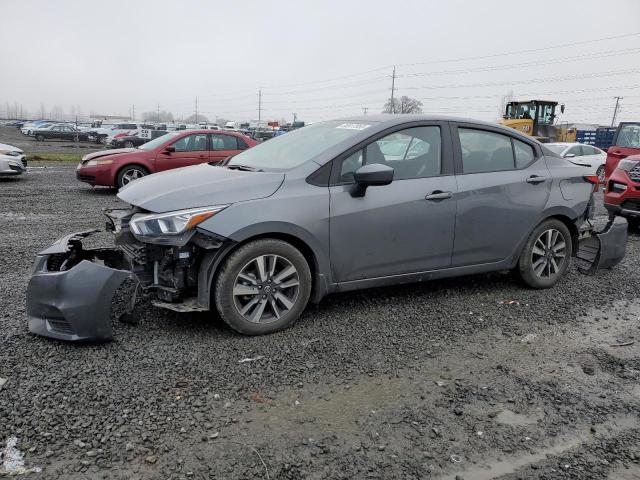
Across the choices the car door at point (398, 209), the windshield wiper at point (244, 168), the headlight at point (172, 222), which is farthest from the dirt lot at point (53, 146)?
the car door at point (398, 209)

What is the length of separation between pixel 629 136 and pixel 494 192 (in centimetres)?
805

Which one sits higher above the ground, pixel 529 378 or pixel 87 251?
pixel 87 251

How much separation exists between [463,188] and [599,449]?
2394 millimetres

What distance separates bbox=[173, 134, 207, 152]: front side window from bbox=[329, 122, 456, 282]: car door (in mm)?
8624

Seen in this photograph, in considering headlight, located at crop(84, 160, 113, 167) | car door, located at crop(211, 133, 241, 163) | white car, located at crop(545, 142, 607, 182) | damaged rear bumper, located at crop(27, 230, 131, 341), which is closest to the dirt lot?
headlight, located at crop(84, 160, 113, 167)

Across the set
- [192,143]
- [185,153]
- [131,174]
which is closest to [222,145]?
[192,143]

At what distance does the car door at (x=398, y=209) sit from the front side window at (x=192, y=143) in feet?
28.3

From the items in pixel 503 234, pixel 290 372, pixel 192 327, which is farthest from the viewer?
pixel 503 234

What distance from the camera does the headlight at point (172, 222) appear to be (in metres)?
3.61

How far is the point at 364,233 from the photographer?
13.5 feet

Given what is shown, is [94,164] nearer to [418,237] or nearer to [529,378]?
[418,237]

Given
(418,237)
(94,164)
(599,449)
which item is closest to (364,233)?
(418,237)

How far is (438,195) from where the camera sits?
4.41 meters

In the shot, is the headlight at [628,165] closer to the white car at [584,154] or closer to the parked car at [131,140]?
the white car at [584,154]
